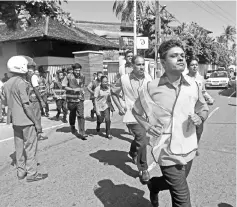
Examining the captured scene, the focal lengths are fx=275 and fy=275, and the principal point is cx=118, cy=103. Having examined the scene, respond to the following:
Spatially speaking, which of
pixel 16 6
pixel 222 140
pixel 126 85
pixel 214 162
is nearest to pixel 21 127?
pixel 126 85

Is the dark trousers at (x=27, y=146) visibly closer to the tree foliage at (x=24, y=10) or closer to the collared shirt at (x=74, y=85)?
the tree foliage at (x=24, y=10)

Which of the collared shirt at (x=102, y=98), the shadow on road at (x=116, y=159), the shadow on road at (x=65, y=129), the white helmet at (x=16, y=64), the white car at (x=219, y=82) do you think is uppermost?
the white helmet at (x=16, y=64)

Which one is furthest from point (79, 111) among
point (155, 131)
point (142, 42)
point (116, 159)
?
point (142, 42)

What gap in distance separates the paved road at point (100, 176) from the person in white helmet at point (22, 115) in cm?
26

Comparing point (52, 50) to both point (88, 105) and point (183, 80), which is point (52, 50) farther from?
point (183, 80)

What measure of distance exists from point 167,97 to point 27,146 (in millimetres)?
2630

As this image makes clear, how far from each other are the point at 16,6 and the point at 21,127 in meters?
2.14

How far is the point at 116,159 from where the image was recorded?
5105 millimetres

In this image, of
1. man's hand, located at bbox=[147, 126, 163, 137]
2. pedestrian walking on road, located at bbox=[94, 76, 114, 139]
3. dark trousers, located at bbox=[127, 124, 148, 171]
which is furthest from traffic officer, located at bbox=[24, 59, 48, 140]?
man's hand, located at bbox=[147, 126, 163, 137]

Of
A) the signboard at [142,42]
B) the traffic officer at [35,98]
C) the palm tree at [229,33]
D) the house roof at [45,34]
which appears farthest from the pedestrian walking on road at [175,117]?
the palm tree at [229,33]

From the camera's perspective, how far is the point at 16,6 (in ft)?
15.5

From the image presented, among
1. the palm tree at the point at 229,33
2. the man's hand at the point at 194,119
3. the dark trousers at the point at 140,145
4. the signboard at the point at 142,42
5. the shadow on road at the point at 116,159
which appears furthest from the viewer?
the palm tree at the point at 229,33

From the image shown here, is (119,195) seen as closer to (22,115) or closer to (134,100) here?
(134,100)

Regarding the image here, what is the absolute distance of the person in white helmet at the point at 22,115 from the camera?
158 inches
